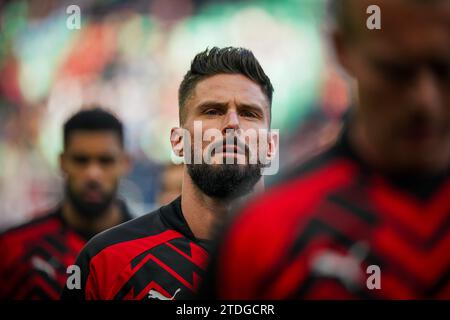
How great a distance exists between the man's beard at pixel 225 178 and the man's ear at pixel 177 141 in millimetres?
104

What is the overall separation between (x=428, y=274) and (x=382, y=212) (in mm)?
167

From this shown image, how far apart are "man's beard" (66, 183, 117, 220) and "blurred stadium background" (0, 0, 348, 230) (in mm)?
294

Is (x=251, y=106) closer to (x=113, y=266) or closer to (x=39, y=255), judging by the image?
(x=113, y=266)

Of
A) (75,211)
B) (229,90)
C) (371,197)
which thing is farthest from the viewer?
(75,211)

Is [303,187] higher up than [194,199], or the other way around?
[303,187]

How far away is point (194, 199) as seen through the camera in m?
2.32

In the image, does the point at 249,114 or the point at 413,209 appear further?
the point at 249,114

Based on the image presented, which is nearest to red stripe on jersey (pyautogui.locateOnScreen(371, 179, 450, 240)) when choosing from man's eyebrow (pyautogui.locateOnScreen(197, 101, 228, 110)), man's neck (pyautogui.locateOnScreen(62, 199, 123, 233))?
man's eyebrow (pyautogui.locateOnScreen(197, 101, 228, 110))

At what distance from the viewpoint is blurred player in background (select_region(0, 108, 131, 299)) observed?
2.79 meters

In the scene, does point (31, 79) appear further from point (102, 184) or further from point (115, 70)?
point (102, 184)

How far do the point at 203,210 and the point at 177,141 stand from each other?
264 millimetres

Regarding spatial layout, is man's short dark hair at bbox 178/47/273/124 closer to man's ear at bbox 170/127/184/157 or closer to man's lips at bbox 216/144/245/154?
man's ear at bbox 170/127/184/157

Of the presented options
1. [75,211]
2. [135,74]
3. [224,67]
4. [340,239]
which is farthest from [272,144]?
[135,74]
